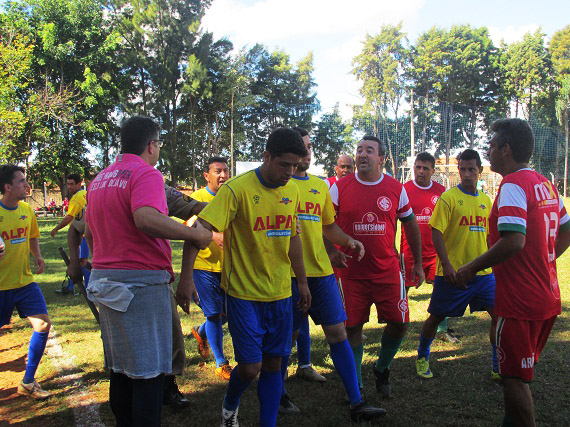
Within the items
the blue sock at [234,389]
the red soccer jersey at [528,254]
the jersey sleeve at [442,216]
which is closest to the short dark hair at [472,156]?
the jersey sleeve at [442,216]

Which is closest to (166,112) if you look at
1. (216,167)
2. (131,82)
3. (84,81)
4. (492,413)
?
(131,82)

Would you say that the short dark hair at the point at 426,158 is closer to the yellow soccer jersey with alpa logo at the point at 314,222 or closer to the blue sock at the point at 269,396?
the yellow soccer jersey with alpa logo at the point at 314,222

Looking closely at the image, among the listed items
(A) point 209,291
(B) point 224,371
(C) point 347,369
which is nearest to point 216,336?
(B) point 224,371

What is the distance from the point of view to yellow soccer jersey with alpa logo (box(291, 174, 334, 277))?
4.05 meters

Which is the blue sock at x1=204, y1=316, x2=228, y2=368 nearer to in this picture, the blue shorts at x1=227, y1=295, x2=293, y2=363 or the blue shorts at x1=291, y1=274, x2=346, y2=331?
the blue shorts at x1=291, y1=274, x2=346, y2=331

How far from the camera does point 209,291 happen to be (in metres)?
4.94

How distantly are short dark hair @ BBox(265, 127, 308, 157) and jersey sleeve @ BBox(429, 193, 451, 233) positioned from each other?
2.10 m

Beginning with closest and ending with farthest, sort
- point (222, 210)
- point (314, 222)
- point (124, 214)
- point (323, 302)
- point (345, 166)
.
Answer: point (124, 214)
point (222, 210)
point (323, 302)
point (314, 222)
point (345, 166)

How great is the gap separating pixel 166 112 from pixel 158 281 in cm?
4001

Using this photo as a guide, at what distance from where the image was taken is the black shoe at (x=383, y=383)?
4.27 metres

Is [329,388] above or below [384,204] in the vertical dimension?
below

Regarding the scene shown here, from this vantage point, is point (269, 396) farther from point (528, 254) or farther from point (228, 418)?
point (528, 254)

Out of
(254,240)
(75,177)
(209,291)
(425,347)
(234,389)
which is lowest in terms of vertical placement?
(425,347)

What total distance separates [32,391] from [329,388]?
2.87 metres
